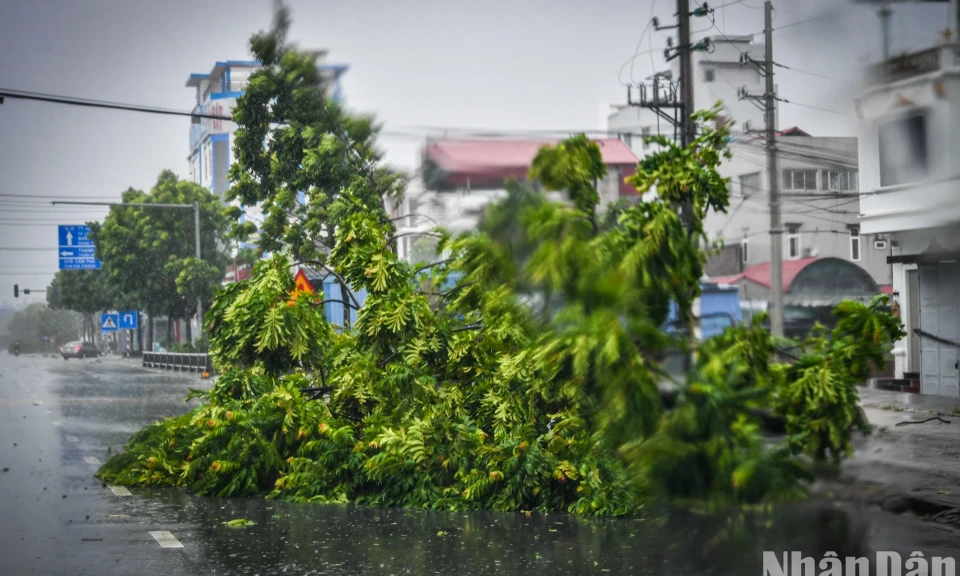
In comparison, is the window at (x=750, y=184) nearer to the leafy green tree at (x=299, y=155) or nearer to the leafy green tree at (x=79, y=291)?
the leafy green tree at (x=299, y=155)

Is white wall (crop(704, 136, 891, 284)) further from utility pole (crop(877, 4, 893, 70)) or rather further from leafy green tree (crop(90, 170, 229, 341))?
leafy green tree (crop(90, 170, 229, 341))

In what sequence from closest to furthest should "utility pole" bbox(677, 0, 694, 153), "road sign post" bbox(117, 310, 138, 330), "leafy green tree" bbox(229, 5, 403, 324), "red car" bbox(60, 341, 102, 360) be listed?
"leafy green tree" bbox(229, 5, 403, 324) → "utility pole" bbox(677, 0, 694, 153) → "road sign post" bbox(117, 310, 138, 330) → "red car" bbox(60, 341, 102, 360)

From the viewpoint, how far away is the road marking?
7.26 meters

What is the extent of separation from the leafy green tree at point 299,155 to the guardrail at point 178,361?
2279 centimetres

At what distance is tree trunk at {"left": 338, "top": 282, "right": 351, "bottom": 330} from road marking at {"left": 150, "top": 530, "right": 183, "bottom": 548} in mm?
2549

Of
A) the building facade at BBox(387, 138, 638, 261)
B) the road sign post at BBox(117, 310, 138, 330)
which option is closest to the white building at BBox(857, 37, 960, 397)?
the building facade at BBox(387, 138, 638, 261)

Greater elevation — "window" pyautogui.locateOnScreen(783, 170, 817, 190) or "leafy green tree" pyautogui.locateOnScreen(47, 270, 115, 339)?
"leafy green tree" pyautogui.locateOnScreen(47, 270, 115, 339)

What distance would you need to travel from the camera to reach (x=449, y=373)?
8.66 metres

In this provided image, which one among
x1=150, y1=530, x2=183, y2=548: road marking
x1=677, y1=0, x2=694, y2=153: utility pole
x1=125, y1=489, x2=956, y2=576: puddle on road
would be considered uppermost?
x1=677, y1=0, x2=694, y2=153: utility pole

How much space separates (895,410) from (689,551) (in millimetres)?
723

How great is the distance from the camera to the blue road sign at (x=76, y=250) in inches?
1294

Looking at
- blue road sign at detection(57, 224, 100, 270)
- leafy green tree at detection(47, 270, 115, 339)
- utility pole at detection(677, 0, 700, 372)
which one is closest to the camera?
utility pole at detection(677, 0, 700, 372)

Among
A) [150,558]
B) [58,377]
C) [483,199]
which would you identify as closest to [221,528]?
[150,558]

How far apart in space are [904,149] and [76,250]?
1351 inches
